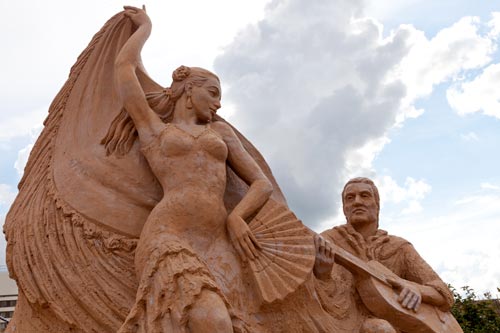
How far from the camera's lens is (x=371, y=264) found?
18.3 ft

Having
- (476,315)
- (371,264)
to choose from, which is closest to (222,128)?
(371,264)

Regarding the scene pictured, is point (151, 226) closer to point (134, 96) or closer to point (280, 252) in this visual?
point (280, 252)

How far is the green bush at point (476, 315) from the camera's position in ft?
36.8

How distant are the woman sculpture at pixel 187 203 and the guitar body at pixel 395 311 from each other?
3.95 feet

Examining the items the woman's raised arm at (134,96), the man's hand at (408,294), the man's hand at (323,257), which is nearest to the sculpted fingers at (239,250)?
the man's hand at (323,257)

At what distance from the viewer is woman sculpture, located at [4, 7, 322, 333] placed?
14.1ft

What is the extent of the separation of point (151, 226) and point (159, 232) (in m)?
0.10

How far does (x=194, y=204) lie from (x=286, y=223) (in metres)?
0.80

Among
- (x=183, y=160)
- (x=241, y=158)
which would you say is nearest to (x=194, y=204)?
(x=183, y=160)

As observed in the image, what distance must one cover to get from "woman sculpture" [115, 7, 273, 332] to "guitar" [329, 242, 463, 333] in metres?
1.03

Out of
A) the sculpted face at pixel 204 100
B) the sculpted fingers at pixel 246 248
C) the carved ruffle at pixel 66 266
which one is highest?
the sculpted face at pixel 204 100

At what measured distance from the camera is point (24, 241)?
195 inches

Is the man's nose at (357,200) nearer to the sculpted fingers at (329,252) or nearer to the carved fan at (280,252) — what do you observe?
the sculpted fingers at (329,252)

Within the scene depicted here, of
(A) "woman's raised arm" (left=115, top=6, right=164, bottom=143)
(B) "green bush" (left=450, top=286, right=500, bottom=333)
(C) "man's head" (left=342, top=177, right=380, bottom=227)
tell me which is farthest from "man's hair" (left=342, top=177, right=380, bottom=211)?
(B) "green bush" (left=450, top=286, right=500, bottom=333)
